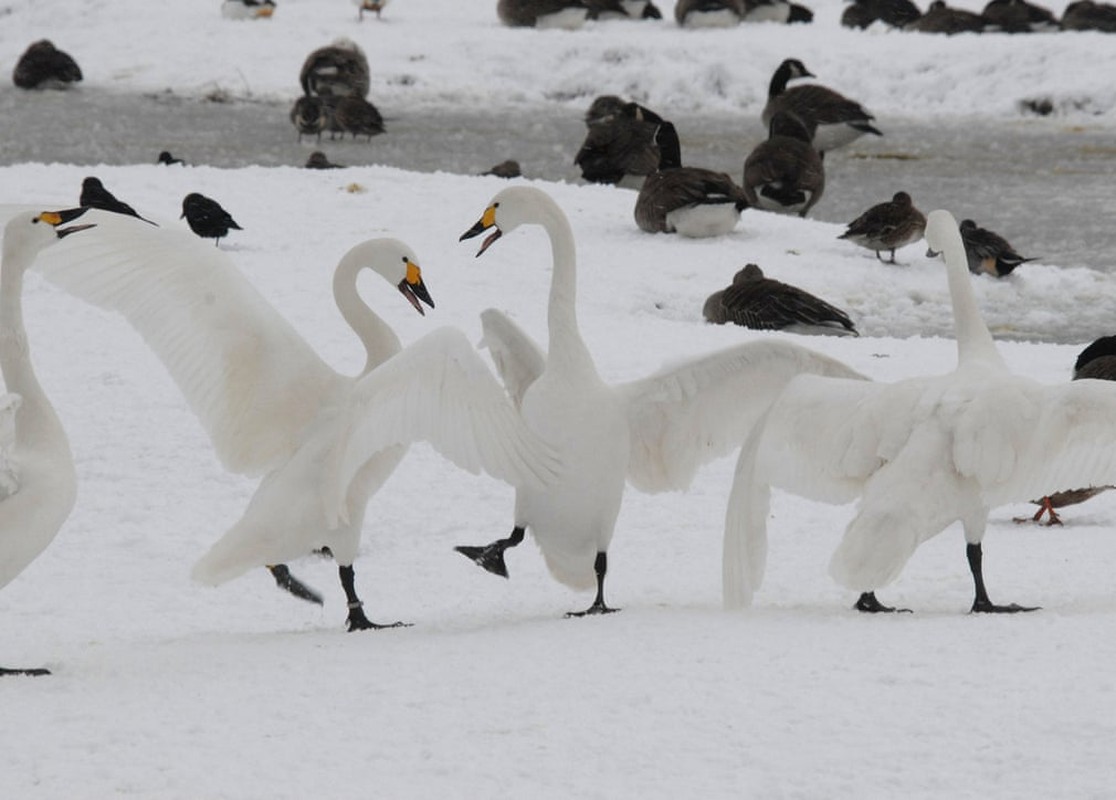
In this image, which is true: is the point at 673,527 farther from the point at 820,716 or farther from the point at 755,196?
the point at 755,196

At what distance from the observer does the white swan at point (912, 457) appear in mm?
4695

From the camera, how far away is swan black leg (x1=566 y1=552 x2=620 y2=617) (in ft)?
17.3

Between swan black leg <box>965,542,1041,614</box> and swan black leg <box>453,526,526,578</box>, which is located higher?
swan black leg <box>965,542,1041,614</box>

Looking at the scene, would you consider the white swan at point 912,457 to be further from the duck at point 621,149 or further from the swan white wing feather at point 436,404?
the duck at point 621,149

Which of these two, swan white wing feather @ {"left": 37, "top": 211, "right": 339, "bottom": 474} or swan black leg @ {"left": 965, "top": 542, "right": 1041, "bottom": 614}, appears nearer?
swan black leg @ {"left": 965, "top": 542, "right": 1041, "bottom": 614}

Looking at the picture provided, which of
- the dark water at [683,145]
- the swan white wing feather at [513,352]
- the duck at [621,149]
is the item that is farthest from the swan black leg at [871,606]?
the duck at [621,149]

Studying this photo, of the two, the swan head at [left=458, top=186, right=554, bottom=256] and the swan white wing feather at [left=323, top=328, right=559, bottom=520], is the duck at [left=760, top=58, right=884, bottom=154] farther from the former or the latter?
the swan white wing feather at [left=323, top=328, right=559, bottom=520]

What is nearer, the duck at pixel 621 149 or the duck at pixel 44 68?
the duck at pixel 621 149

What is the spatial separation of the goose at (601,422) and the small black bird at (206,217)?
5.06 m

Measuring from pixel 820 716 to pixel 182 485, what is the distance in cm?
372

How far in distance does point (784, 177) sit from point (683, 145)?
5188mm

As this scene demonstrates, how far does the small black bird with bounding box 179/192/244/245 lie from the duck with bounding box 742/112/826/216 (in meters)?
4.88

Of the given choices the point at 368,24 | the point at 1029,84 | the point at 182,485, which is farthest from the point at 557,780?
the point at 368,24

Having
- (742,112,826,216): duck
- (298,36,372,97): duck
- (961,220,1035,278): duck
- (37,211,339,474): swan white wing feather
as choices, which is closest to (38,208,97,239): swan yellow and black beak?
(37,211,339,474): swan white wing feather
